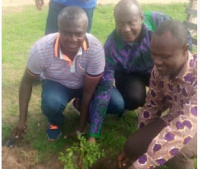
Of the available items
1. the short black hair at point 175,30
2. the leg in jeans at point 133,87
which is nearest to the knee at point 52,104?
the leg in jeans at point 133,87

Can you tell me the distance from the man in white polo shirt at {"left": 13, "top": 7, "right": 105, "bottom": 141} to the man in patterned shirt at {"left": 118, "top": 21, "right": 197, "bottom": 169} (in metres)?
0.53

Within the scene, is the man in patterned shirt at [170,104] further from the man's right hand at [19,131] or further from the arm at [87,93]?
the man's right hand at [19,131]

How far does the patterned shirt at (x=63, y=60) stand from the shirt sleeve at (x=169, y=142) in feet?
2.84

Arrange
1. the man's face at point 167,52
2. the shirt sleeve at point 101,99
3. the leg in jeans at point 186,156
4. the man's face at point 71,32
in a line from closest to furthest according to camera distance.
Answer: the man's face at point 167,52 < the leg in jeans at point 186,156 < the man's face at point 71,32 < the shirt sleeve at point 101,99

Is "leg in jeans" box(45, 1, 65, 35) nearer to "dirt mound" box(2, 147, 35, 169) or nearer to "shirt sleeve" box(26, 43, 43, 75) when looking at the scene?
"shirt sleeve" box(26, 43, 43, 75)

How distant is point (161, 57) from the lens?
6.36 ft

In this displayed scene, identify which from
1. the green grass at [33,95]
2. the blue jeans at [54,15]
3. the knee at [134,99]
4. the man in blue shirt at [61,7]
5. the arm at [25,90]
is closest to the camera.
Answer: the arm at [25,90]

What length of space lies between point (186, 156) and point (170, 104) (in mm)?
383

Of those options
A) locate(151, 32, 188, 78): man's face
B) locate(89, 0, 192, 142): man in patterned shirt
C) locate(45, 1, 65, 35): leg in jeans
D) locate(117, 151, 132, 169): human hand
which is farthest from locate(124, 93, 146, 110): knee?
locate(45, 1, 65, 35): leg in jeans

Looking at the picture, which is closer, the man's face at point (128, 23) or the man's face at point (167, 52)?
the man's face at point (167, 52)

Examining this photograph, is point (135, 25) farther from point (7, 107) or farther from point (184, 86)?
point (7, 107)

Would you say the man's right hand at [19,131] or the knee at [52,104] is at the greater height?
the knee at [52,104]

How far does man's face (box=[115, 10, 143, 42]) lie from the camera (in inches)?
95.3

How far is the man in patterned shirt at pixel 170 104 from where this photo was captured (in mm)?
1926
